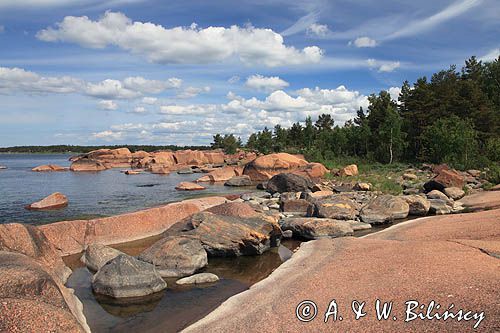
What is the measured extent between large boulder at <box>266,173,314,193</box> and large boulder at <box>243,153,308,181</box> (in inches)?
542

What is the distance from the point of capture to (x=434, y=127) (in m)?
47.2

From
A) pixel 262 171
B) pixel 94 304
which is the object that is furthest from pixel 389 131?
pixel 94 304

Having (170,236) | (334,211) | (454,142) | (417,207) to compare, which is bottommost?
(417,207)

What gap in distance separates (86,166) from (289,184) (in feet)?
158

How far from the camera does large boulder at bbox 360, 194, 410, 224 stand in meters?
21.1

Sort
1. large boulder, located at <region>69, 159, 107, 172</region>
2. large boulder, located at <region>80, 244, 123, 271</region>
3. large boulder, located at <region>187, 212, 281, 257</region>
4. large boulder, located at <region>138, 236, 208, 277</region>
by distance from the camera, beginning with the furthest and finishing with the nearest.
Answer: large boulder, located at <region>69, 159, 107, 172</region>, large boulder, located at <region>187, 212, 281, 257</region>, large boulder, located at <region>80, 244, 123, 271</region>, large boulder, located at <region>138, 236, 208, 277</region>

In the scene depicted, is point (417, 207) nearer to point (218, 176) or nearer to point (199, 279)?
point (199, 279)

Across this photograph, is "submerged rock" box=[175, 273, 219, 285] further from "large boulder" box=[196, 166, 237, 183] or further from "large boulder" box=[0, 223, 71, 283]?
"large boulder" box=[196, 166, 237, 183]

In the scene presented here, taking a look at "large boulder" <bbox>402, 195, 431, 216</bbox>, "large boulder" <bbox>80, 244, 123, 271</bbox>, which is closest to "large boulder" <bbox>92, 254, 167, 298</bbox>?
"large boulder" <bbox>80, 244, 123, 271</bbox>

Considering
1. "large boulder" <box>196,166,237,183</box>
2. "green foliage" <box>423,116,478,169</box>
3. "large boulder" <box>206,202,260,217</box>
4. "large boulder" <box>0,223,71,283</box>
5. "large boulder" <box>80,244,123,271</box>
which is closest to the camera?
"large boulder" <box>0,223,71,283</box>

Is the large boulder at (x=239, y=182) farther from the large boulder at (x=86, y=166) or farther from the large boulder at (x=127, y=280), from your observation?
the large boulder at (x=86, y=166)

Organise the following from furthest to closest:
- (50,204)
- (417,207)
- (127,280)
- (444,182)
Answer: (444,182), (50,204), (417,207), (127,280)

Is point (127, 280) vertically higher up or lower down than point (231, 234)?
lower down

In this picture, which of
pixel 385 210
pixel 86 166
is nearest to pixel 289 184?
pixel 385 210
